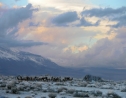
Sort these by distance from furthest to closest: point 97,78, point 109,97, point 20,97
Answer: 1. point 97,78
2. point 109,97
3. point 20,97

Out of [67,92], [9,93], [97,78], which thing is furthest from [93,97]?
[97,78]

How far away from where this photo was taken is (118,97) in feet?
132

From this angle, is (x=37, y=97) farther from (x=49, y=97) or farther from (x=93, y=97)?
(x=93, y=97)

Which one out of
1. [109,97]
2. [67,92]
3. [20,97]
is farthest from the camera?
[67,92]

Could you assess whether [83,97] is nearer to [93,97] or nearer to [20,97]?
[93,97]

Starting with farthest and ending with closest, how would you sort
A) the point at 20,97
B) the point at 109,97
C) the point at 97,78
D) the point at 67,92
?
the point at 97,78, the point at 67,92, the point at 109,97, the point at 20,97

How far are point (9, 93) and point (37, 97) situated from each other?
15.3ft

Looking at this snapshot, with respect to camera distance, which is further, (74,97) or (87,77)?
(87,77)

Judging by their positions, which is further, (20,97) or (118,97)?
(118,97)

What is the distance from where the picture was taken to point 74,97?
125ft

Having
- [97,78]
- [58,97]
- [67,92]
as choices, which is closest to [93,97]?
[58,97]

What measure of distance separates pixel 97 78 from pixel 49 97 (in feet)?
239

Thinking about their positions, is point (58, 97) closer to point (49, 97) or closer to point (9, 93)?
point (49, 97)

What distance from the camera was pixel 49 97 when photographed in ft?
120
